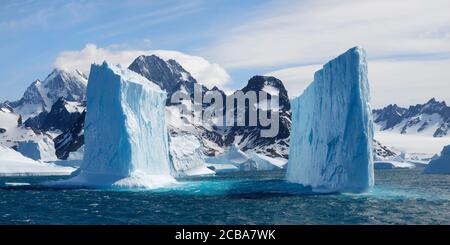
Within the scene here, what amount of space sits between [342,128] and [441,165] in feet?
126

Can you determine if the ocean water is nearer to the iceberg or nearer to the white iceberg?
the iceberg

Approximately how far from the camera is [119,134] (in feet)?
141

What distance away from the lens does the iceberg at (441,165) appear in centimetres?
6794

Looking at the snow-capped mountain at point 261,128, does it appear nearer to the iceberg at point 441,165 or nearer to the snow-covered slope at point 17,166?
the iceberg at point 441,165

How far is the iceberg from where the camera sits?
223ft

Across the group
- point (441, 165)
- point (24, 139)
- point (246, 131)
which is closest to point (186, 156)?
point (441, 165)

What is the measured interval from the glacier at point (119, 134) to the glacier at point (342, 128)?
13.4 meters

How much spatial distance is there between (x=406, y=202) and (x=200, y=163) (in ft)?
160

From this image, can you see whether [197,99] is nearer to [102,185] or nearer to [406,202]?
[102,185]

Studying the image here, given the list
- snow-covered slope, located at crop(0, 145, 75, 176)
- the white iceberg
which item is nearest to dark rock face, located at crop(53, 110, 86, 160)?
snow-covered slope, located at crop(0, 145, 75, 176)

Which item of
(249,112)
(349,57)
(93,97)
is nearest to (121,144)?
(93,97)

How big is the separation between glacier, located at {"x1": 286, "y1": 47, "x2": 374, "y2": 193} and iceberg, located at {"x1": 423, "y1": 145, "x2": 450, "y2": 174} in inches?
1283

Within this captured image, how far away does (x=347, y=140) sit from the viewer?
36.1 meters

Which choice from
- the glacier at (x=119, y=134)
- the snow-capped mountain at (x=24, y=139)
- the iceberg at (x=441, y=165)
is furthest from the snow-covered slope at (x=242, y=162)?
the glacier at (x=119, y=134)
